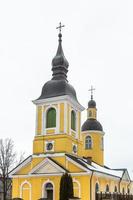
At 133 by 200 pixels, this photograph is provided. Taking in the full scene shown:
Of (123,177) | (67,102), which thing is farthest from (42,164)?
(123,177)

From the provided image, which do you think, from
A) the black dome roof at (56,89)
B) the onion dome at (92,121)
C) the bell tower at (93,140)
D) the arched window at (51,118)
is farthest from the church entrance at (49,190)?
the onion dome at (92,121)

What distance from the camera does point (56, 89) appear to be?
33500mm

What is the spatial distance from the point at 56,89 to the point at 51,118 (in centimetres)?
263

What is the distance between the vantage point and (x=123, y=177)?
40594 mm

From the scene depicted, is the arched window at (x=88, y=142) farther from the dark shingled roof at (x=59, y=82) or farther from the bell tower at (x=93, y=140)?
the dark shingled roof at (x=59, y=82)

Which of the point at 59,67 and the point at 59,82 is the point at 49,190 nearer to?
the point at 59,82

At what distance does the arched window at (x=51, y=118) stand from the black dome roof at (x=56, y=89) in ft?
4.43

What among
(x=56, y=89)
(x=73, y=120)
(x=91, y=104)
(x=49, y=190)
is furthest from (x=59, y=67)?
(x=91, y=104)

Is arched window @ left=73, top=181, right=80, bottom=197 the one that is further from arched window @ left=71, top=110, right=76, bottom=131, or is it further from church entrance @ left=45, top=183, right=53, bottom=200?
arched window @ left=71, top=110, right=76, bottom=131

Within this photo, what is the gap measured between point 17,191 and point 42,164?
357 cm

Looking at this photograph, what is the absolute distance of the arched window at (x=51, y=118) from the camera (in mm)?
33250

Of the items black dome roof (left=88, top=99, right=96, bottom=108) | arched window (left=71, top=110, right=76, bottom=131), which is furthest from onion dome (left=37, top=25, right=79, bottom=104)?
black dome roof (left=88, top=99, right=96, bottom=108)

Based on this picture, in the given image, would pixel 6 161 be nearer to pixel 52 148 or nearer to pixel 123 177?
pixel 52 148

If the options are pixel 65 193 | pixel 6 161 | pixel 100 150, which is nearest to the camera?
pixel 65 193
